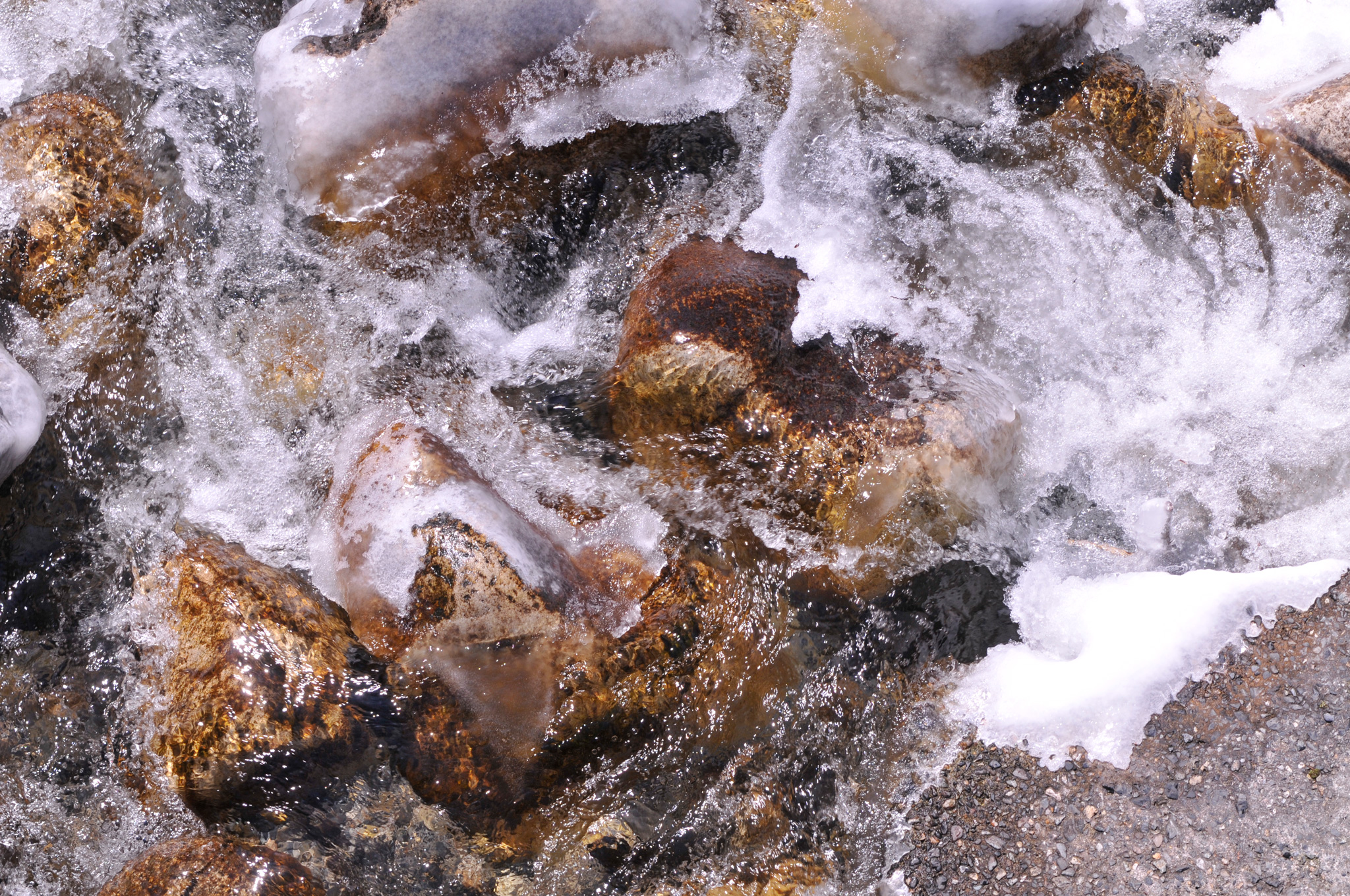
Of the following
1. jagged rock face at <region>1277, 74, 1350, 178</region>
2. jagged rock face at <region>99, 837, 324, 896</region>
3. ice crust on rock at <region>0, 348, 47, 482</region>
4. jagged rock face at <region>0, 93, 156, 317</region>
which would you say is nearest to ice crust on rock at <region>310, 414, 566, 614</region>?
jagged rock face at <region>99, 837, 324, 896</region>

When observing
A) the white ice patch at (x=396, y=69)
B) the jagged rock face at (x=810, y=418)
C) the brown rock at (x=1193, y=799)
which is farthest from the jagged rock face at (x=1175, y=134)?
the white ice patch at (x=396, y=69)

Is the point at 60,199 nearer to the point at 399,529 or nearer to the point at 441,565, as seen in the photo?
the point at 399,529

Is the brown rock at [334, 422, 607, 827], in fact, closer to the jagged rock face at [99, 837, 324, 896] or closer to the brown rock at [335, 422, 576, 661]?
the brown rock at [335, 422, 576, 661]

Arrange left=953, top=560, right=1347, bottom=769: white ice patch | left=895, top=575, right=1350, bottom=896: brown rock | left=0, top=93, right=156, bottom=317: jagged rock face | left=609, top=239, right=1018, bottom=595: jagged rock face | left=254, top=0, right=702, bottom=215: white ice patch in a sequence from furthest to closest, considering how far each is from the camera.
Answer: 1. left=0, top=93, right=156, bottom=317: jagged rock face
2. left=254, top=0, right=702, bottom=215: white ice patch
3. left=609, top=239, right=1018, bottom=595: jagged rock face
4. left=953, top=560, right=1347, bottom=769: white ice patch
5. left=895, top=575, right=1350, bottom=896: brown rock

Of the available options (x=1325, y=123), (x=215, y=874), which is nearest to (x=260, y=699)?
(x=215, y=874)

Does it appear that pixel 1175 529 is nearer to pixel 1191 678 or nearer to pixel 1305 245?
pixel 1191 678

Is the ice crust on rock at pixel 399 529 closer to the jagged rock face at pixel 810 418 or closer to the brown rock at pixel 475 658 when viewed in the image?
the brown rock at pixel 475 658
